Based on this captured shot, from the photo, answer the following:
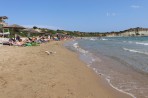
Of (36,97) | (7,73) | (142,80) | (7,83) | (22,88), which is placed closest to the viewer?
(36,97)

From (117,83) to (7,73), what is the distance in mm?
3926

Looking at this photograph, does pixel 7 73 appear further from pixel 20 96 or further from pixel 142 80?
pixel 142 80

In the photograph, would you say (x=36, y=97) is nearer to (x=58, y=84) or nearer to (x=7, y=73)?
(x=58, y=84)

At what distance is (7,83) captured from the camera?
299 inches

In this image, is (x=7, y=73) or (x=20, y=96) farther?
(x=7, y=73)

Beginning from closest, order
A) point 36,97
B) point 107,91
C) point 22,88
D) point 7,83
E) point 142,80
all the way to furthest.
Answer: point 36,97 → point 22,88 → point 7,83 → point 107,91 → point 142,80

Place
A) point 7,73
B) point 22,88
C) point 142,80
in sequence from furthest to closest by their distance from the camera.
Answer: point 142,80 < point 7,73 < point 22,88

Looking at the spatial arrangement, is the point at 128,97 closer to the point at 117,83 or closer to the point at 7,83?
the point at 117,83

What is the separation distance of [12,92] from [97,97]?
7.52 feet

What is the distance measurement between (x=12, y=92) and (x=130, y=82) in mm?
4636

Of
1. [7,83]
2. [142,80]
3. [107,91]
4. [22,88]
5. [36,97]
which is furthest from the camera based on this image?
[142,80]

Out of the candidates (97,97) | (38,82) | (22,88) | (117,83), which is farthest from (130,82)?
(22,88)

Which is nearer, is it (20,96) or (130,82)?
(20,96)

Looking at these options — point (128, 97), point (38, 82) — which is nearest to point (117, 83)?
point (128, 97)
